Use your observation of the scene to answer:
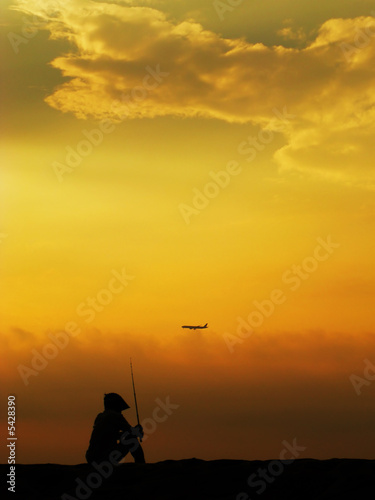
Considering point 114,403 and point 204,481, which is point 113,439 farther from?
point 204,481

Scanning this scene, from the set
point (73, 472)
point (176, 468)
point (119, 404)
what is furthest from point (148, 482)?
point (119, 404)

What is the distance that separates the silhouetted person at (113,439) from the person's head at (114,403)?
181 mm

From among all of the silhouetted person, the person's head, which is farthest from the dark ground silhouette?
the person's head

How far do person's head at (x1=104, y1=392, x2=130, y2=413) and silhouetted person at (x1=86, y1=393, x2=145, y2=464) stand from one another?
0.18m

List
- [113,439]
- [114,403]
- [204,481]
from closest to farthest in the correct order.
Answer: [204,481], [113,439], [114,403]

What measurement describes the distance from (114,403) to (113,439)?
78cm

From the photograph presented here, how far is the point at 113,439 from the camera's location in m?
13.3

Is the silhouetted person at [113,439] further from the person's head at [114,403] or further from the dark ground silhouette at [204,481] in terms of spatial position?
the dark ground silhouette at [204,481]

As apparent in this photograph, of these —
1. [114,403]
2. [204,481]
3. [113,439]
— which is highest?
[114,403]

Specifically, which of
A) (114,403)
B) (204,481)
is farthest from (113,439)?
(204,481)

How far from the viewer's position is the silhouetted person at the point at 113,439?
43.4ft

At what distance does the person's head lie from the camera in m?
13.8

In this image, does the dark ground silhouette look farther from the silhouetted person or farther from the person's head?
the person's head

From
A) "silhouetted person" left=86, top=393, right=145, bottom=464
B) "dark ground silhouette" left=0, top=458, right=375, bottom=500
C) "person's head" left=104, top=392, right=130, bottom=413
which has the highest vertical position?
"person's head" left=104, top=392, right=130, bottom=413
